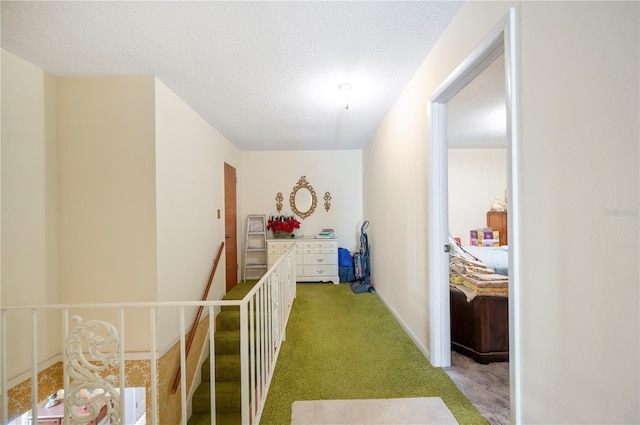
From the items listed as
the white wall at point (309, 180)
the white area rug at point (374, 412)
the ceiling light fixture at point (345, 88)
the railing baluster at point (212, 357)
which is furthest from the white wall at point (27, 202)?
the white wall at point (309, 180)

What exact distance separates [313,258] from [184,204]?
250 centimetres

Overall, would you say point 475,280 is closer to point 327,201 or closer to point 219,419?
point 219,419

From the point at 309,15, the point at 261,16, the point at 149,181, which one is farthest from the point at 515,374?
the point at 149,181

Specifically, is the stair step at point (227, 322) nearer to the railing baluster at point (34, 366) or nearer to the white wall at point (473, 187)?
the railing baluster at point (34, 366)

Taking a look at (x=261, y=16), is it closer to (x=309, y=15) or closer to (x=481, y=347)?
(x=309, y=15)

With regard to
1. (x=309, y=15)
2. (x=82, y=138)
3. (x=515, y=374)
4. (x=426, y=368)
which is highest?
(x=309, y=15)

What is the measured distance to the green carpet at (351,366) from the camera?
5.58 feet

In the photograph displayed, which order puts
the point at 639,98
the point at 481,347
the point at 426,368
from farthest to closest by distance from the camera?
the point at 481,347 → the point at 426,368 → the point at 639,98

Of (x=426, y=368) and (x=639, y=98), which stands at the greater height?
(x=639, y=98)

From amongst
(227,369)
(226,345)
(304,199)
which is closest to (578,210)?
(227,369)

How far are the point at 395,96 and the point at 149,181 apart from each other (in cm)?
259

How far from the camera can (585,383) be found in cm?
85

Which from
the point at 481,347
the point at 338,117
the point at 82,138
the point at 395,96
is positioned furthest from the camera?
the point at 338,117

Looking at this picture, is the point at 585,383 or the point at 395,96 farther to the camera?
the point at 395,96
